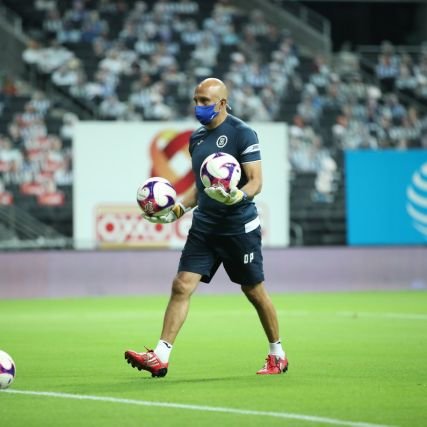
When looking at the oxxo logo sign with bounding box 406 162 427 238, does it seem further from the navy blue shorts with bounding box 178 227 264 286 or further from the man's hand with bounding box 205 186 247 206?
the man's hand with bounding box 205 186 247 206

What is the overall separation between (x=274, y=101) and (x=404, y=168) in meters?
7.16

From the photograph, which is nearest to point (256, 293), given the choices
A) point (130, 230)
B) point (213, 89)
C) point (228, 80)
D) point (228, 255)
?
point (228, 255)

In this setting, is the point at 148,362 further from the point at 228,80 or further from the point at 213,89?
the point at 228,80

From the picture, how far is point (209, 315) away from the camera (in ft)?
64.5

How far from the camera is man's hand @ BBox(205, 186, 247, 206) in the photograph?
10086mm

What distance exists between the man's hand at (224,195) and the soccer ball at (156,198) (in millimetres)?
679

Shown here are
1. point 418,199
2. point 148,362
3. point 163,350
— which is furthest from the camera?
point 418,199

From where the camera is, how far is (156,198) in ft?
35.3

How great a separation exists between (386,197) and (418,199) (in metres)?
0.74

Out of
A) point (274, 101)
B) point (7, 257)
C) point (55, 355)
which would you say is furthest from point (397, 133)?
point (55, 355)

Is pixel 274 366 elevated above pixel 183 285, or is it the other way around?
pixel 183 285

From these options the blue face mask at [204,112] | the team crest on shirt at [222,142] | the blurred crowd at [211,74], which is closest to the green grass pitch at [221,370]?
the team crest on shirt at [222,142]

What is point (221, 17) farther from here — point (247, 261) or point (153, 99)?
point (247, 261)

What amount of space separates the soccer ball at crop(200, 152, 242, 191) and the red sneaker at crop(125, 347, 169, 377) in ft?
4.94
